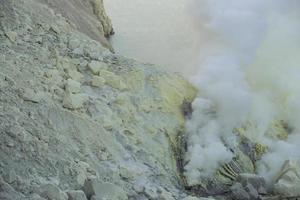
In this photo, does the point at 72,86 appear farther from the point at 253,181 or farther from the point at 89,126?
the point at 253,181

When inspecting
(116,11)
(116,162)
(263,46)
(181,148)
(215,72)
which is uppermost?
(116,11)

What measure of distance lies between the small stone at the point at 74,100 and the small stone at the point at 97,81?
26.4 inches

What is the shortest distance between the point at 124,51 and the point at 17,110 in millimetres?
9329

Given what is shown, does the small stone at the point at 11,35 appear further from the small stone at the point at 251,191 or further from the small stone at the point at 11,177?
the small stone at the point at 251,191

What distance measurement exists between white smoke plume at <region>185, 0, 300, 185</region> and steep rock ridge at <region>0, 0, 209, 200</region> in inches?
18.0

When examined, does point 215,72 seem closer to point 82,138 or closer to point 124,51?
point 82,138

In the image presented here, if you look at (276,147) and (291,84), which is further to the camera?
(291,84)

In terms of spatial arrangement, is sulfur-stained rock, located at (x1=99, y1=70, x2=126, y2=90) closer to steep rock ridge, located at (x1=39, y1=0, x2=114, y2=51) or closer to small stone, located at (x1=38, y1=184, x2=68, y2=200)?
steep rock ridge, located at (x1=39, y1=0, x2=114, y2=51)

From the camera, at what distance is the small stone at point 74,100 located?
34.3 ft

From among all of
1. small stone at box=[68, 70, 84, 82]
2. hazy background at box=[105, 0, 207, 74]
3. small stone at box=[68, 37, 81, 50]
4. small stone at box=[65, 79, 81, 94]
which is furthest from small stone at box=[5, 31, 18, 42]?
hazy background at box=[105, 0, 207, 74]

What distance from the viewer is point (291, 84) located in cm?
1362

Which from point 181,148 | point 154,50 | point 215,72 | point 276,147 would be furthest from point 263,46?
point 154,50

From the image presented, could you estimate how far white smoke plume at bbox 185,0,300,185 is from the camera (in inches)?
456

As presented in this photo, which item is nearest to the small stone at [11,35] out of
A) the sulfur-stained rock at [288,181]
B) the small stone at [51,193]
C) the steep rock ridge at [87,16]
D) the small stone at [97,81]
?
the small stone at [97,81]
